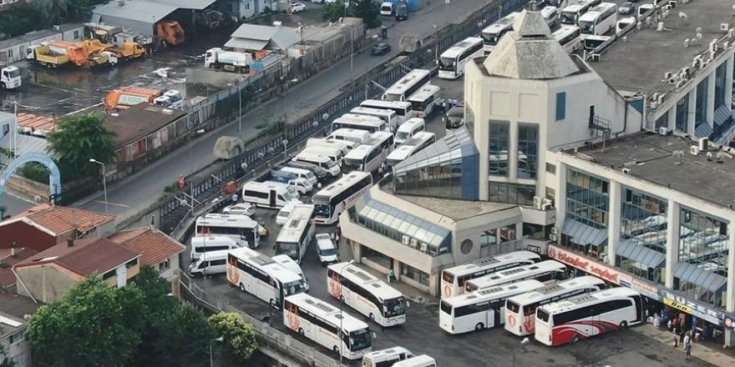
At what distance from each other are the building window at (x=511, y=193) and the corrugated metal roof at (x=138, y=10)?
3633 cm

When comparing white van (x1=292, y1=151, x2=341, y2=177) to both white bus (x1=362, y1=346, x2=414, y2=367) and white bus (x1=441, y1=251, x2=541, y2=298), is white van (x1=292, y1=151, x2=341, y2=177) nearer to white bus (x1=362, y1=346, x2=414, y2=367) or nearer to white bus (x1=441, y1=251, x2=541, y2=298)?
white bus (x1=441, y1=251, x2=541, y2=298)

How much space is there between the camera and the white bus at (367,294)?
200ft

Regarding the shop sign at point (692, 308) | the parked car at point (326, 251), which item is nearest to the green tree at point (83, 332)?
the parked car at point (326, 251)

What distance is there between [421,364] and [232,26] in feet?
159

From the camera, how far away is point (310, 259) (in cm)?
6744

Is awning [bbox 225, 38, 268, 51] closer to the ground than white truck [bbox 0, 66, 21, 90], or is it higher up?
higher up

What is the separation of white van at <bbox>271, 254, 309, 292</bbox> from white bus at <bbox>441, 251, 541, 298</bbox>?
5.01 metres

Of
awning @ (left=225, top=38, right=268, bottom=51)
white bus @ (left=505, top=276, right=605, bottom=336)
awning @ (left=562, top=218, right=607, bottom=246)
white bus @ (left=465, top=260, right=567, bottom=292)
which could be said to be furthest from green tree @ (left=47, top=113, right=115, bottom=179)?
white bus @ (left=505, top=276, right=605, bottom=336)

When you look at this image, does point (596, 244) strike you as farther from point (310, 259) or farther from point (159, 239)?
point (159, 239)

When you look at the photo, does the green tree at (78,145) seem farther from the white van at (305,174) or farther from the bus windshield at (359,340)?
the bus windshield at (359,340)

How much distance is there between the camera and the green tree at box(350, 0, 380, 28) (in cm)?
9738

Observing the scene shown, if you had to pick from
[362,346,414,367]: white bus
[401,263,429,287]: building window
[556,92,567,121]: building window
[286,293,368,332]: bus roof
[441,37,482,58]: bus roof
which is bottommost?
[362,346,414,367]: white bus

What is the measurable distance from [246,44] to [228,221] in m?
25.9

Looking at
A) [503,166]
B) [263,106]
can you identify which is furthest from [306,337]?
[263,106]
